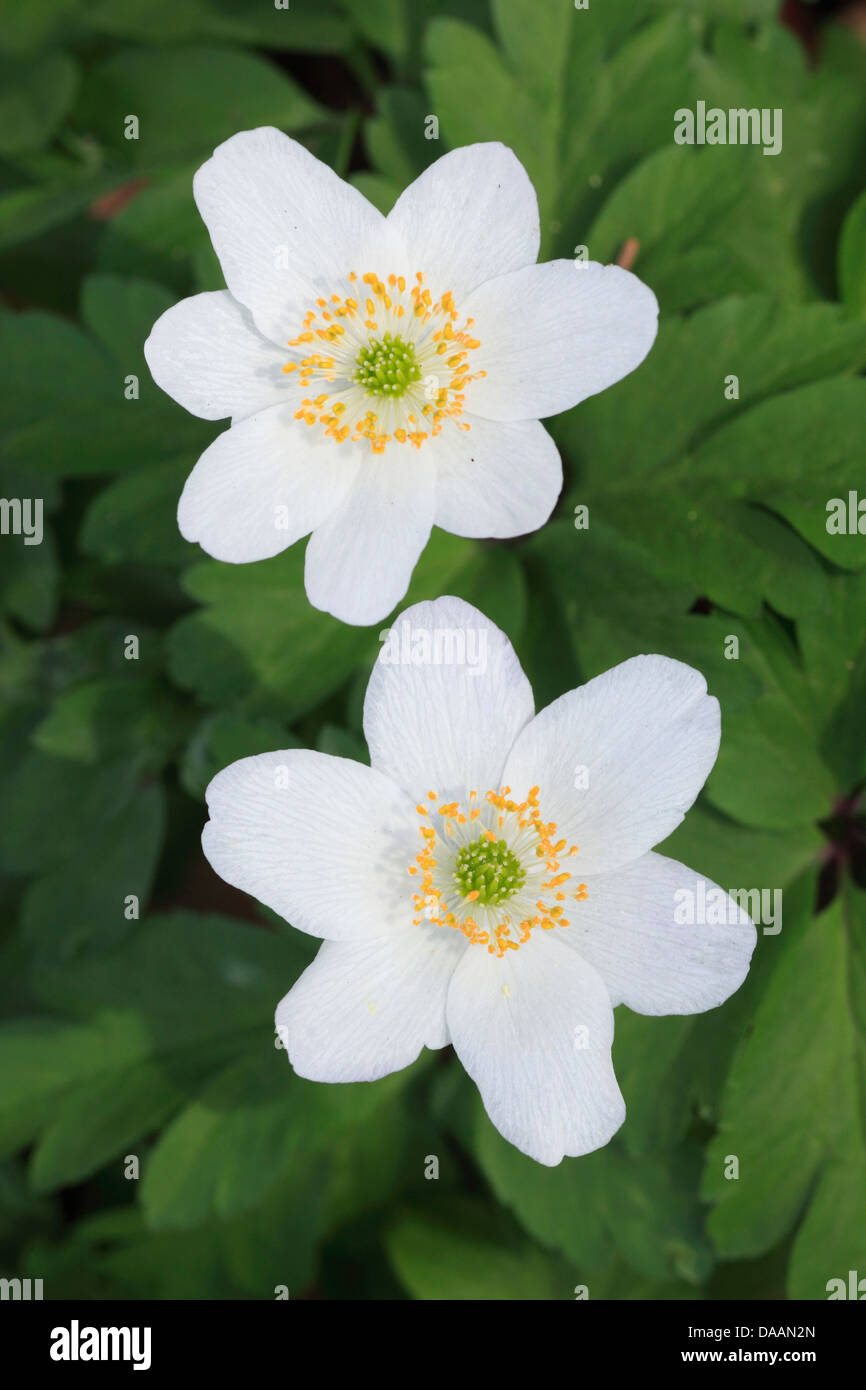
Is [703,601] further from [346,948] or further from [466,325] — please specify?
[346,948]

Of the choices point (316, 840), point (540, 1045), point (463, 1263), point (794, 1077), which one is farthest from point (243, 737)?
point (463, 1263)

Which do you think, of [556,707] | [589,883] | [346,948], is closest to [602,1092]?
[589,883]

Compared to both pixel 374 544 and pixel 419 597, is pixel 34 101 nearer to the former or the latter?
pixel 419 597

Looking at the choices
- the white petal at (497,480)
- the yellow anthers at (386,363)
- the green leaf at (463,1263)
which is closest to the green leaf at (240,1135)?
the green leaf at (463,1263)

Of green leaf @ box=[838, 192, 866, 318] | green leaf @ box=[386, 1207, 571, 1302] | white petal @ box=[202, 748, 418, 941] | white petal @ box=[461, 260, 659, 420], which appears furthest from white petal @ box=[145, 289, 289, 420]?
green leaf @ box=[386, 1207, 571, 1302]

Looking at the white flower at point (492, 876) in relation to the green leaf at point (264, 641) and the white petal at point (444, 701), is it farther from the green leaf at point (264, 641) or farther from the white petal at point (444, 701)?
the green leaf at point (264, 641)

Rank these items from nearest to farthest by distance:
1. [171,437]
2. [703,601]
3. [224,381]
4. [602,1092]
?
[602,1092] < [224,381] < [703,601] < [171,437]
